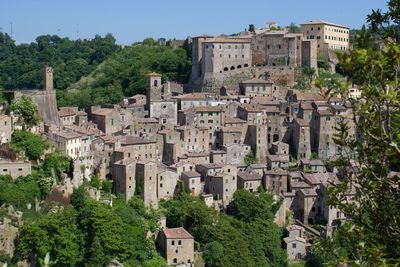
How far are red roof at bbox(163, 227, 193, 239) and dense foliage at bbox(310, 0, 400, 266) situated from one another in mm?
22033

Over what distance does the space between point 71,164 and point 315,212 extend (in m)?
12.9

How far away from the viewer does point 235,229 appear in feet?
99.6

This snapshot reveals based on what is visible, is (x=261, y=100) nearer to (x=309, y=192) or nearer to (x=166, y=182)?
(x=309, y=192)

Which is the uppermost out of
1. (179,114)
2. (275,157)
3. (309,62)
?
(309,62)

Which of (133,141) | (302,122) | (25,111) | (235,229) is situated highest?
(25,111)

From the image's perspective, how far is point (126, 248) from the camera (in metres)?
26.4

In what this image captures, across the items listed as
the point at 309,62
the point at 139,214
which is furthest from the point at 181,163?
the point at 309,62

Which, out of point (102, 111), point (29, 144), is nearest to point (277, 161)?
point (102, 111)

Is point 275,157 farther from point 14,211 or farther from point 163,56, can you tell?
point 163,56

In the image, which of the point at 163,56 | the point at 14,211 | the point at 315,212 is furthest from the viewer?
the point at 163,56

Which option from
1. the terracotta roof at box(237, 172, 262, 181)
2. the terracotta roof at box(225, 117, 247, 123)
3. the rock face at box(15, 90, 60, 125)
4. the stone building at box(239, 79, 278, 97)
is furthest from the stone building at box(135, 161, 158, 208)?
the stone building at box(239, 79, 278, 97)

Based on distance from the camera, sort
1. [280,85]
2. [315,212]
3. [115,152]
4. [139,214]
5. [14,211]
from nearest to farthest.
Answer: [14,211] → [139,214] → [115,152] → [315,212] → [280,85]

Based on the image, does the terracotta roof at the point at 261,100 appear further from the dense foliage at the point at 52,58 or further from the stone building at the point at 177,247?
the dense foliage at the point at 52,58

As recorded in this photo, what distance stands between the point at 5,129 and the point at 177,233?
9.06 meters
